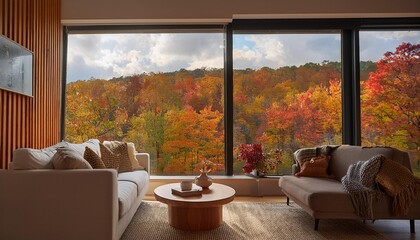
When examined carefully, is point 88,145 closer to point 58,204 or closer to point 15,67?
point 15,67

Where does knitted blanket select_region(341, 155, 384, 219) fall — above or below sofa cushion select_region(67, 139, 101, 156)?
below

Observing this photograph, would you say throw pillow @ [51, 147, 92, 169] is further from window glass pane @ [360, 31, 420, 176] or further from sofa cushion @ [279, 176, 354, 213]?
window glass pane @ [360, 31, 420, 176]

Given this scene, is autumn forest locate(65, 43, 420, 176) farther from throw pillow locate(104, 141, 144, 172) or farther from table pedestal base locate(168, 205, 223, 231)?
table pedestal base locate(168, 205, 223, 231)

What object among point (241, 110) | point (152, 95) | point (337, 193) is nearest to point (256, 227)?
point (337, 193)

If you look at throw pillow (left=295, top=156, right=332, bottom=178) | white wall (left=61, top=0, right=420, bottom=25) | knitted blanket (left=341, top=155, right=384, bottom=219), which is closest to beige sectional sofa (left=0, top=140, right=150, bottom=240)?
knitted blanket (left=341, top=155, right=384, bottom=219)

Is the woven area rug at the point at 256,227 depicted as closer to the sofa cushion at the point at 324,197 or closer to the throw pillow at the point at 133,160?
the sofa cushion at the point at 324,197

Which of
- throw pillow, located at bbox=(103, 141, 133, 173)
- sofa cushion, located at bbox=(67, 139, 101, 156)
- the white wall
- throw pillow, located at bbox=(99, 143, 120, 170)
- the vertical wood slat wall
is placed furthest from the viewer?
the white wall

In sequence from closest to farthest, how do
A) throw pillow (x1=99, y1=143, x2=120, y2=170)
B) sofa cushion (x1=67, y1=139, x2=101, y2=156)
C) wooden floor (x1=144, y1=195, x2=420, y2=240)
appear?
wooden floor (x1=144, y1=195, x2=420, y2=240) < sofa cushion (x1=67, y1=139, x2=101, y2=156) < throw pillow (x1=99, y1=143, x2=120, y2=170)

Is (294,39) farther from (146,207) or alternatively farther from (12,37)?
(12,37)

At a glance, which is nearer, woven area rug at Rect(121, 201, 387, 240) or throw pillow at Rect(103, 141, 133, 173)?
woven area rug at Rect(121, 201, 387, 240)

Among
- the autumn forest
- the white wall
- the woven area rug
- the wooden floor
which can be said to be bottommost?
the wooden floor

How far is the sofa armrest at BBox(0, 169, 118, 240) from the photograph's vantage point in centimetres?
225

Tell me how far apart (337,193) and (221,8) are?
316 centimetres

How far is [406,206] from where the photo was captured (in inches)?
105
